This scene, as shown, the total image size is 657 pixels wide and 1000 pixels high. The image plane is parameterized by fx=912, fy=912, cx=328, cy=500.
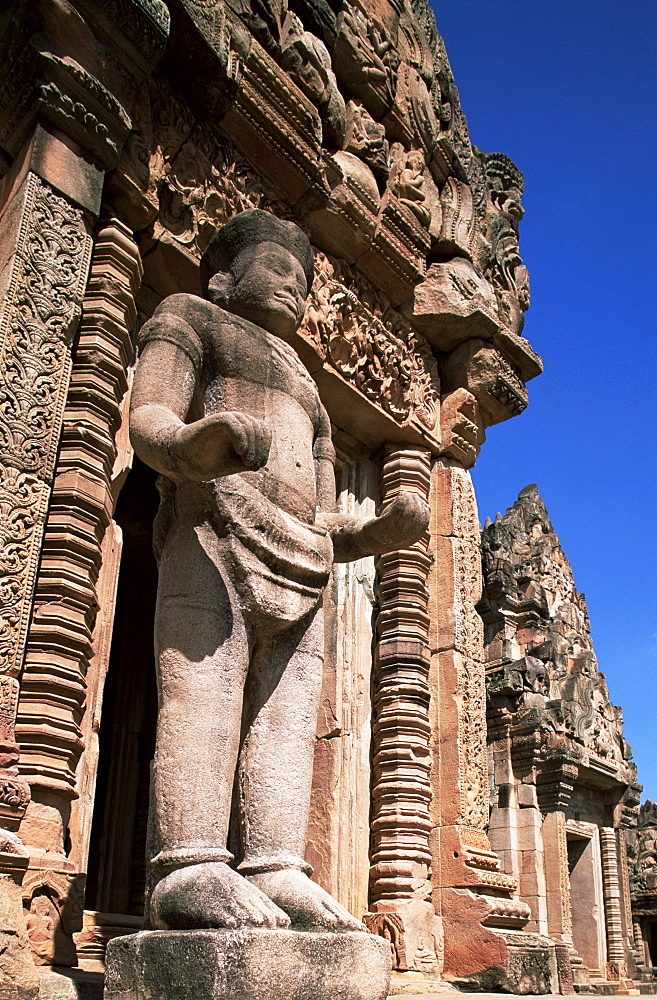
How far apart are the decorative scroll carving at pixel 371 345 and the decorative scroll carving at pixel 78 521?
166 cm

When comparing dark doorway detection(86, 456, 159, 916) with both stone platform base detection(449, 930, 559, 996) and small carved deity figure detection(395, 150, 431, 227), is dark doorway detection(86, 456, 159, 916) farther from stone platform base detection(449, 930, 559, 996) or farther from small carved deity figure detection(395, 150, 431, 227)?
stone platform base detection(449, 930, 559, 996)

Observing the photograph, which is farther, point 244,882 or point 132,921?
point 132,921

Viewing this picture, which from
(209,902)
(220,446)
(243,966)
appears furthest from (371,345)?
(243,966)

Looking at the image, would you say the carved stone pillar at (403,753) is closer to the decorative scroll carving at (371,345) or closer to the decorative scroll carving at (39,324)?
the decorative scroll carving at (371,345)

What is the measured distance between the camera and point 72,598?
12.9 ft

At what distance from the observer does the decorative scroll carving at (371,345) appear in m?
6.13

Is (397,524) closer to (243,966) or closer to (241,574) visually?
(241,574)

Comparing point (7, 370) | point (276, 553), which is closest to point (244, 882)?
point (276, 553)

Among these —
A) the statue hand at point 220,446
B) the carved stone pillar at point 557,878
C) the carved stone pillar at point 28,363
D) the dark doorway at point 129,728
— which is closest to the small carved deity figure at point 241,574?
the statue hand at point 220,446

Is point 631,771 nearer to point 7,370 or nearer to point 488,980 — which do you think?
point 488,980

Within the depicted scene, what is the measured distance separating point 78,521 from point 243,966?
2.31m

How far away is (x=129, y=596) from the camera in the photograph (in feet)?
29.5

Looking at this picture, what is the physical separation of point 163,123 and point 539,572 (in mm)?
14033

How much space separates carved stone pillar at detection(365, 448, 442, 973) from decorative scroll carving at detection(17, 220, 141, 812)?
262 cm
